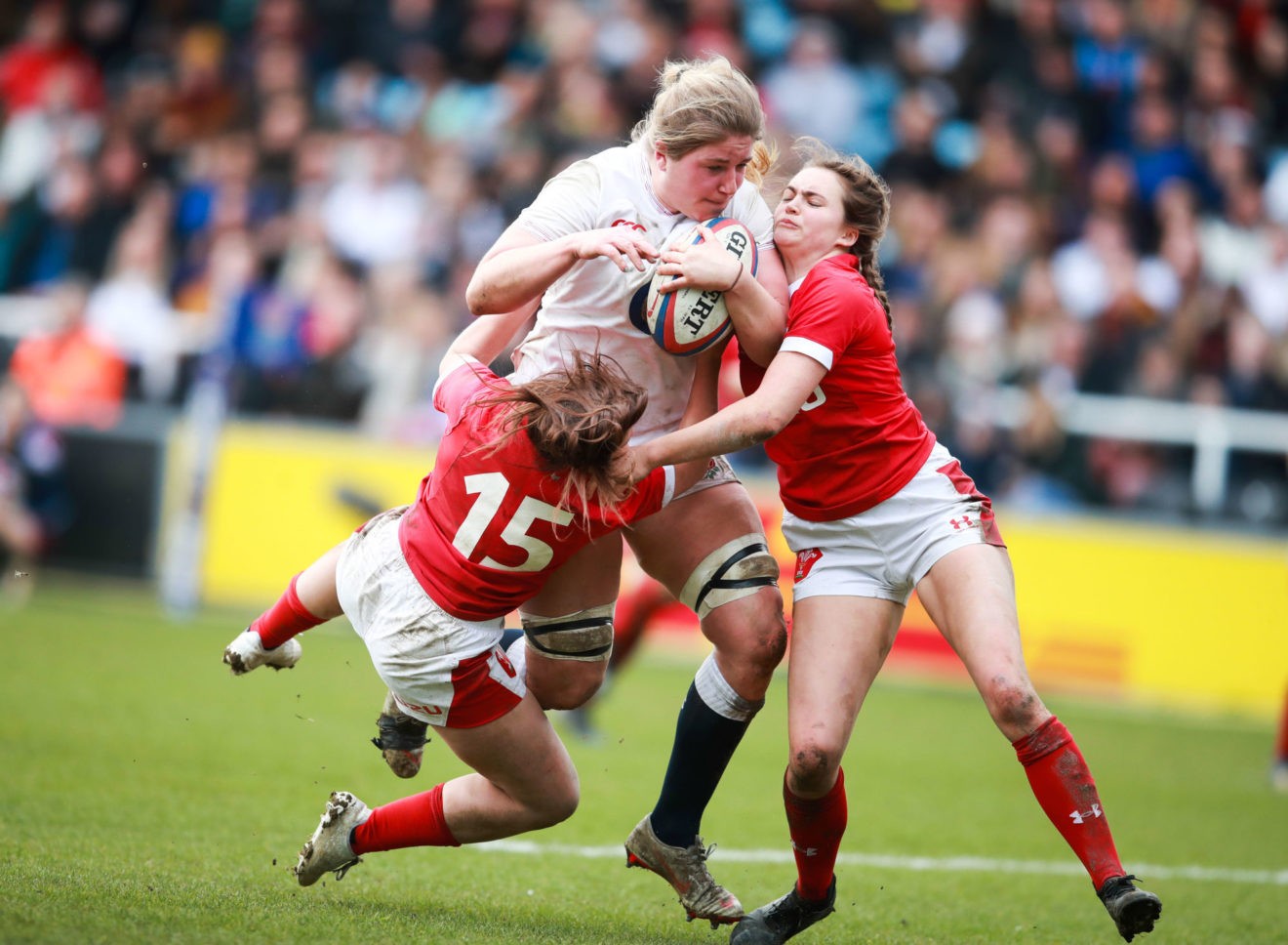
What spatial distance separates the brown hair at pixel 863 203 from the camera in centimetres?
438

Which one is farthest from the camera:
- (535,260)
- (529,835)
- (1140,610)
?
(1140,610)

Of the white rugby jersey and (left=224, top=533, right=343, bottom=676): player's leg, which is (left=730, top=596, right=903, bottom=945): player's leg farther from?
(left=224, top=533, right=343, bottom=676): player's leg

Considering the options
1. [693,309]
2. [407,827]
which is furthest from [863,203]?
[407,827]

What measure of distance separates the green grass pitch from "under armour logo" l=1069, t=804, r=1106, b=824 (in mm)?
704

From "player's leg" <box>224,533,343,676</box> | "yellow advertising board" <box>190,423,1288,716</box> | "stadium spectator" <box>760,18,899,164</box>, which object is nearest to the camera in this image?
"player's leg" <box>224,533,343,676</box>

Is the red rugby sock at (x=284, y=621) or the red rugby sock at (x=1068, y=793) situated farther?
the red rugby sock at (x=284, y=621)

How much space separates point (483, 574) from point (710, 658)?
2.81 feet

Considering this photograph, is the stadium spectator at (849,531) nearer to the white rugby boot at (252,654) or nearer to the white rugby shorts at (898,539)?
the white rugby shorts at (898,539)

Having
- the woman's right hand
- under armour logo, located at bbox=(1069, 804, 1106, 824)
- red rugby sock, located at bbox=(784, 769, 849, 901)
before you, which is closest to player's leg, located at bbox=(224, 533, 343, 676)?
the woman's right hand

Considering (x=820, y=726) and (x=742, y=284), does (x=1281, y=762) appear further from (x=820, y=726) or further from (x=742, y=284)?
(x=742, y=284)

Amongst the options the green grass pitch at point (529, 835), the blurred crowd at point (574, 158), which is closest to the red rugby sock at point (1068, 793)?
the green grass pitch at point (529, 835)

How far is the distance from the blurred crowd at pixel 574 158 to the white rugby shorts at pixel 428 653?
23.1 ft

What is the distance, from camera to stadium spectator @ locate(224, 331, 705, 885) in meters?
3.88

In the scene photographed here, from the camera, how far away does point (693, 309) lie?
4031mm
